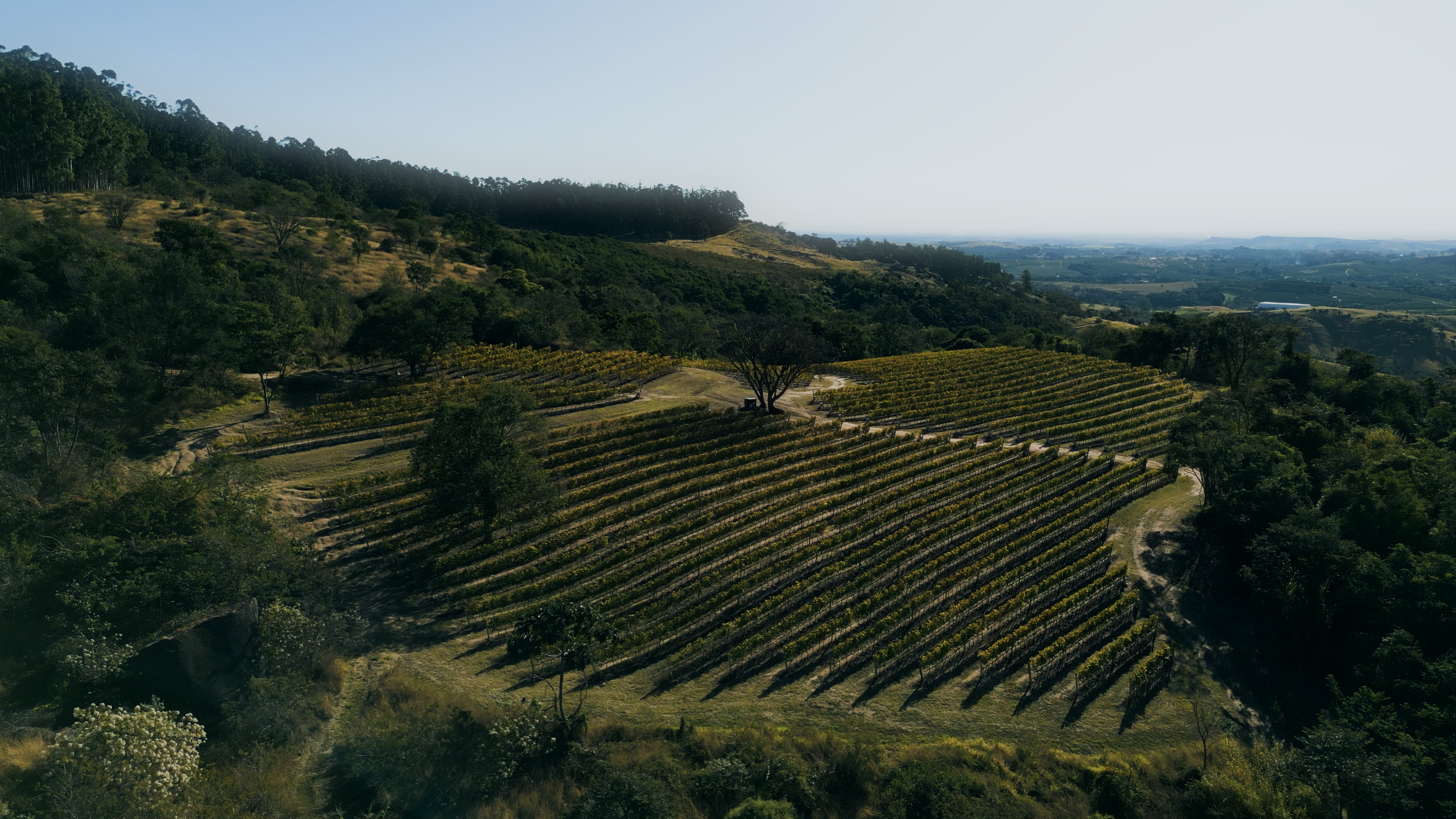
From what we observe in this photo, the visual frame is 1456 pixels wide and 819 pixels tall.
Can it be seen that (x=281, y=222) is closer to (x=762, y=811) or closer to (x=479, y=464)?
(x=479, y=464)

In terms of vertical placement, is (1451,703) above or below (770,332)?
below

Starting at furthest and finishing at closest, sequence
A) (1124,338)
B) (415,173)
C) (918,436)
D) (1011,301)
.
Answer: (415,173)
(1011,301)
(1124,338)
(918,436)

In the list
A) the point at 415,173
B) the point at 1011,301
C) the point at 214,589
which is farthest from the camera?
the point at 415,173

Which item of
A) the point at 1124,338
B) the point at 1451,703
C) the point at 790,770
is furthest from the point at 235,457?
the point at 1124,338

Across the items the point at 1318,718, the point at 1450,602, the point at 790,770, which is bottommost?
the point at 1318,718

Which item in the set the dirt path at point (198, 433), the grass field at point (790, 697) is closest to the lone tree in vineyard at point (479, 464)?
the grass field at point (790, 697)

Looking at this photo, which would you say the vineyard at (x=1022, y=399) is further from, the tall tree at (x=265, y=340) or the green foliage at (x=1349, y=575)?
the tall tree at (x=265, y=340)

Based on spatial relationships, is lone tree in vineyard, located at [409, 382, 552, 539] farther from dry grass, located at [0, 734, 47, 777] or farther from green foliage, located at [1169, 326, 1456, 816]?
green foliage, located at [1169, 326, 1456, 816]

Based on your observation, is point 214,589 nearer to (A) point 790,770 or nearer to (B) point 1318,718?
(A) point 790,770
